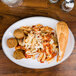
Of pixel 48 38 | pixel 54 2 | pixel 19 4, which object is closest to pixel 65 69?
pixel 48 38

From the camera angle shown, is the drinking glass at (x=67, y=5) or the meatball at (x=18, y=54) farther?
the drinking glass at (x=67, y=5)

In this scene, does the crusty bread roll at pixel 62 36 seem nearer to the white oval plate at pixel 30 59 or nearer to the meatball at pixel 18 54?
the white oval plate at pixel 30 59

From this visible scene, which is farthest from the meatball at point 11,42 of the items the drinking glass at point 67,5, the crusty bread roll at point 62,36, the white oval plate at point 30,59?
the drinking glass at point 67,5

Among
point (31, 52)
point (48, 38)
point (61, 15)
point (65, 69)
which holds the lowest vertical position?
point (65, 69)

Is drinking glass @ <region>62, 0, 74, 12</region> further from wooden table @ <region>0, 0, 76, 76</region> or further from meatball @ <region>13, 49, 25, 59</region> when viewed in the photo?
meatball @ <region>13, 49, 25, 59</region>

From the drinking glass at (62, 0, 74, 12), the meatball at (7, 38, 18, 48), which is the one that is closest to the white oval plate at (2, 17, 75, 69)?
the meatball at (7, 38, 18, 48)

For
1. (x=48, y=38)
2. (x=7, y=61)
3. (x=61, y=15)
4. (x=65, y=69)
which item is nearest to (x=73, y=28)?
(x=61, y=15)

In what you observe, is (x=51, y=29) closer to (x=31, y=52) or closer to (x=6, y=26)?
(x=31, y=52)

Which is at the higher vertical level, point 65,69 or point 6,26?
point 6,26

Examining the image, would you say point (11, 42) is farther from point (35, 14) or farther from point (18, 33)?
point (35, 14)
